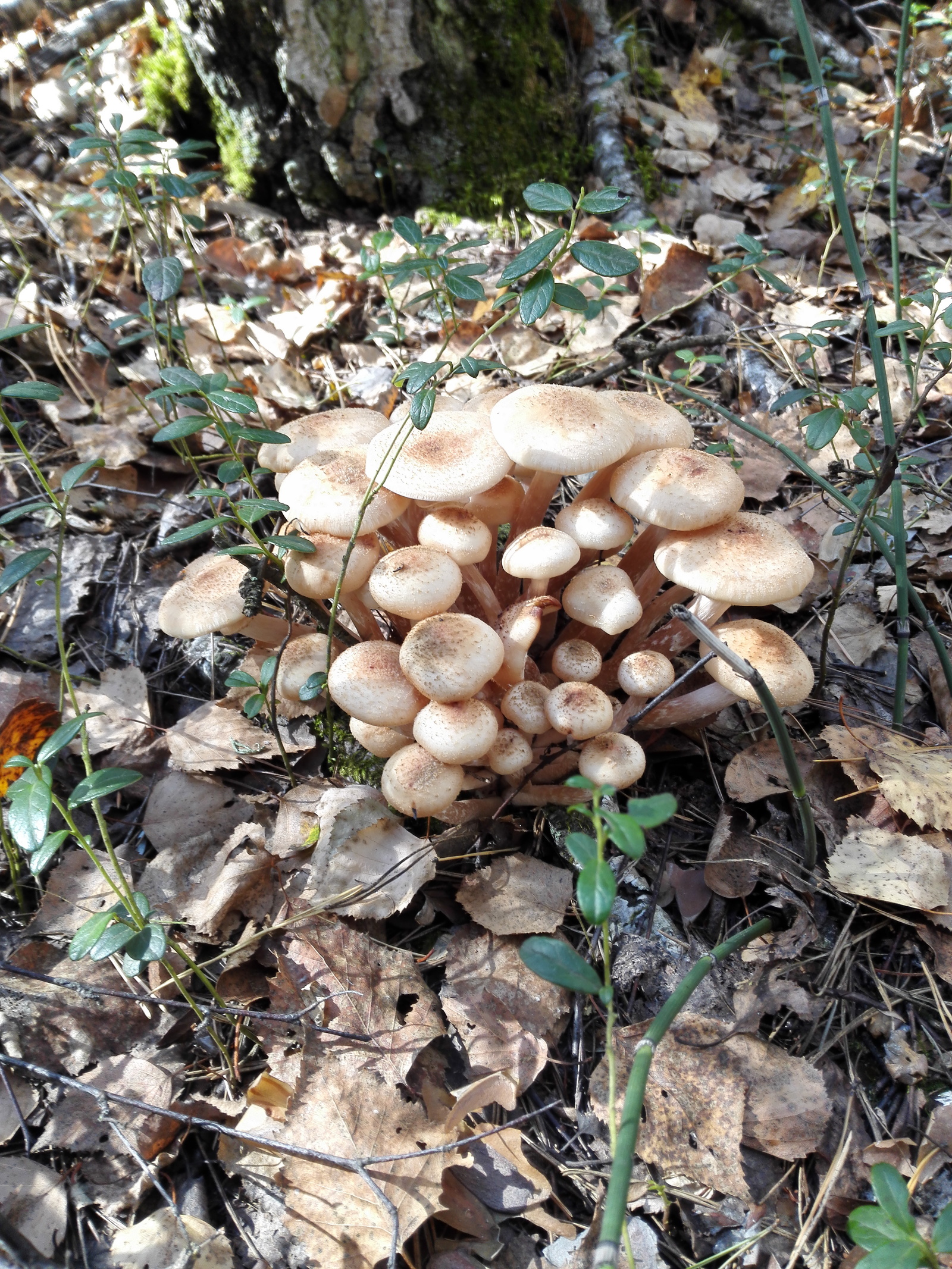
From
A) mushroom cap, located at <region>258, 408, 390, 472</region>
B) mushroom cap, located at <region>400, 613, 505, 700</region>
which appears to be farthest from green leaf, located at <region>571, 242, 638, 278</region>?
mushroom cap, located at <region>400, 613, 505, 700</region>

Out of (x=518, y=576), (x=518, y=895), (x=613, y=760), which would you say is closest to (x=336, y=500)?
(x=518, y=576)

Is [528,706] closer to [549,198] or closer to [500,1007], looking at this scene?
[500,1007]

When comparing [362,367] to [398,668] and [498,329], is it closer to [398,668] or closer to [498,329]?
[498,329]

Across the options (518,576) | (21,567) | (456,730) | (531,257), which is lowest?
(456,730)

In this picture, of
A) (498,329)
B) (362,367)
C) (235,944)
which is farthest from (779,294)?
(235,944)

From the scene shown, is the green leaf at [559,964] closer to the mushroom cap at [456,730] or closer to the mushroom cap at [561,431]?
the mushroom cap at [456,730]

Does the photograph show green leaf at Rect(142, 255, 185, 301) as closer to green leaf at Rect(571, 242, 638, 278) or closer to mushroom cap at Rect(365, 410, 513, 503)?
mushroom cap at Rect(365, 410, 513, 503)
